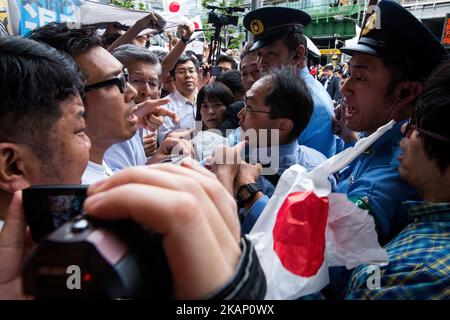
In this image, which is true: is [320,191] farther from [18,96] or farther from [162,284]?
[18,96]

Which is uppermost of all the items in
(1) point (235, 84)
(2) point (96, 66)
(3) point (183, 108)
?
(2) point (96, 66)

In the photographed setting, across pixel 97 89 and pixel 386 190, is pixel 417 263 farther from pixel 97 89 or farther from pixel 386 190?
pixel 97 89

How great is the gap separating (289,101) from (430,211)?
3.37 feet

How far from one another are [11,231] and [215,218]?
482mm

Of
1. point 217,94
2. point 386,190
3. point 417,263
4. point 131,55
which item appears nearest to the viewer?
point 417,263

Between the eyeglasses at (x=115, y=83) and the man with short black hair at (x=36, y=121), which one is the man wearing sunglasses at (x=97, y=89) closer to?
the eyeglasses at (x=115, y=83)

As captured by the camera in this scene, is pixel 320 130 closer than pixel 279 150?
No

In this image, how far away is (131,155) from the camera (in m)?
2.26

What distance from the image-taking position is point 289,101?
79.1 inches

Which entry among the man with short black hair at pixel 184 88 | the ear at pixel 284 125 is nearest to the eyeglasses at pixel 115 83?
the ear at pixel 284 125

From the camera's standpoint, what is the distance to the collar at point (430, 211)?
1.21 meters

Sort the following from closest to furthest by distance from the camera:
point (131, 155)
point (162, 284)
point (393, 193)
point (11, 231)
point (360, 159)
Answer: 1. point (162, 284)
2. point (11, 231)
3. point (393, 193)
4. point (360, 159)
5. point (131, 155)

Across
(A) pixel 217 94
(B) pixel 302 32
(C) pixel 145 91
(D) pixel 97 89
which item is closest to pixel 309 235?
(D) pixel 97 89
